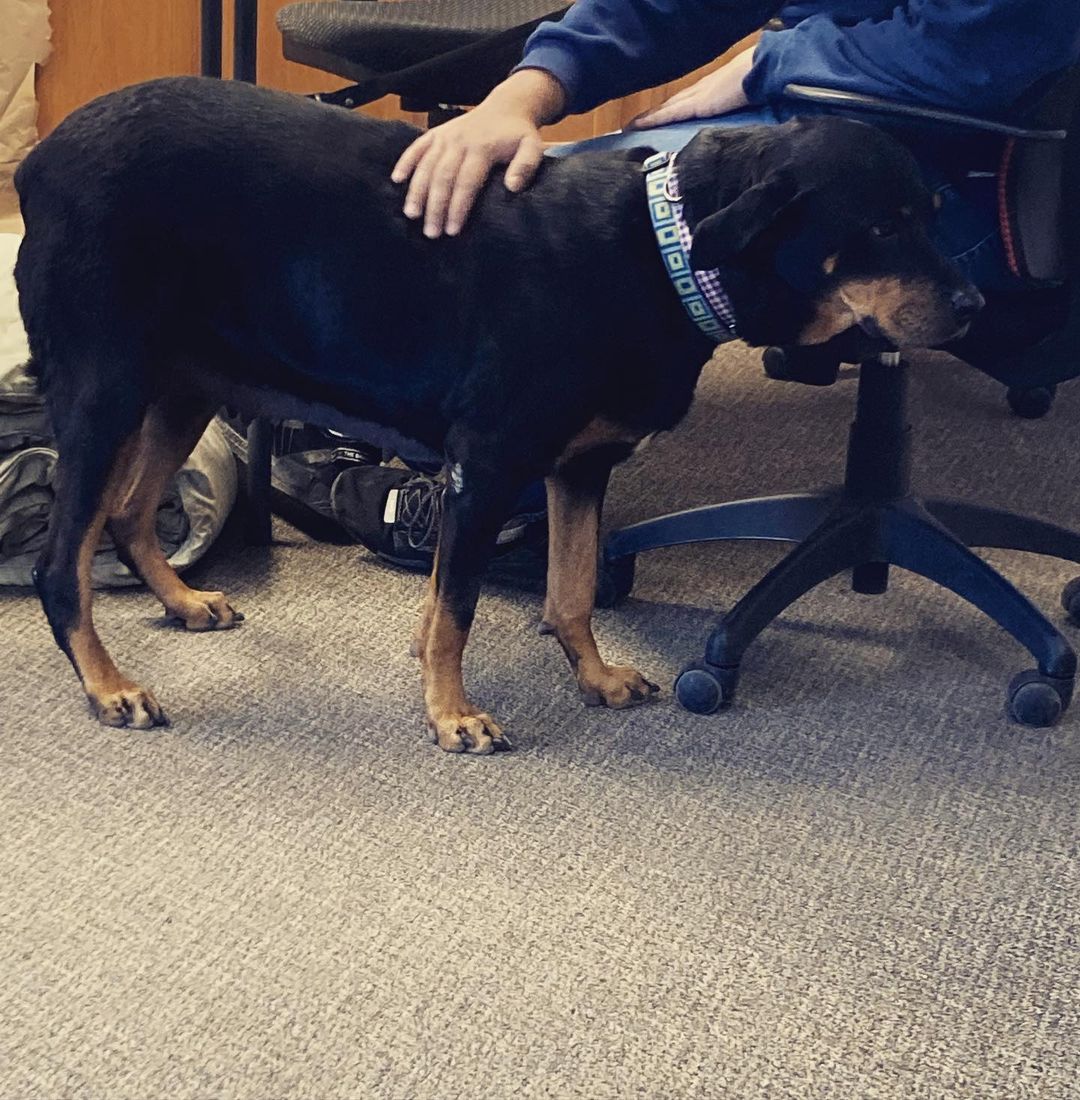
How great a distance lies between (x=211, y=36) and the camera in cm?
197

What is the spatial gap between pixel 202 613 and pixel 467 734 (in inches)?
18.2

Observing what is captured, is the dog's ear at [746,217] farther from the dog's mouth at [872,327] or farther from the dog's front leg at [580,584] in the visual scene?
the dog's front leg at [580,584]

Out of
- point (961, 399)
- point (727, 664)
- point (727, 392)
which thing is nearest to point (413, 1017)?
point (727, 664)

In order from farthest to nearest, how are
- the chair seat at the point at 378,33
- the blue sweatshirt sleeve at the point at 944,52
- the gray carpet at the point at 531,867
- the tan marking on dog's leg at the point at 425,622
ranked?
1. the chair seat at the point at 378,33
2. the tan marking on dog's leg at the point at 425,622
3. the blue sweatshirt sleeve at the point at 944,52
4. the gray carpet at the point at 531,867

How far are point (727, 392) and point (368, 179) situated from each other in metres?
1.48

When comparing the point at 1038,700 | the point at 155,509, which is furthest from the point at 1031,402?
the point at 155,509

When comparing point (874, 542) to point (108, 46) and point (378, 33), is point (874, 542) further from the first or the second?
point (108, 46)

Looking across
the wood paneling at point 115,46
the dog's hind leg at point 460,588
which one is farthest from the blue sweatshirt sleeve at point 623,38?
the wood paneling at point 115,46

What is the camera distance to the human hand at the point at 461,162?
1473 mm

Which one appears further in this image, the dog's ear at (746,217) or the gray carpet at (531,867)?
the dog's ear at (746,217)

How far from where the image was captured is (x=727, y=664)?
165 centimetres

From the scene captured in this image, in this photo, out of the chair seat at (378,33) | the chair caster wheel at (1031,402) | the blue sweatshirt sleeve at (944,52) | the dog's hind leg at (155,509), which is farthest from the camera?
the chair caster wheel at (1031,402)

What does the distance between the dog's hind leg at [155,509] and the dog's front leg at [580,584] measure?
45cm

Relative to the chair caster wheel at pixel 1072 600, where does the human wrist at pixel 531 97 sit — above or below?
above
